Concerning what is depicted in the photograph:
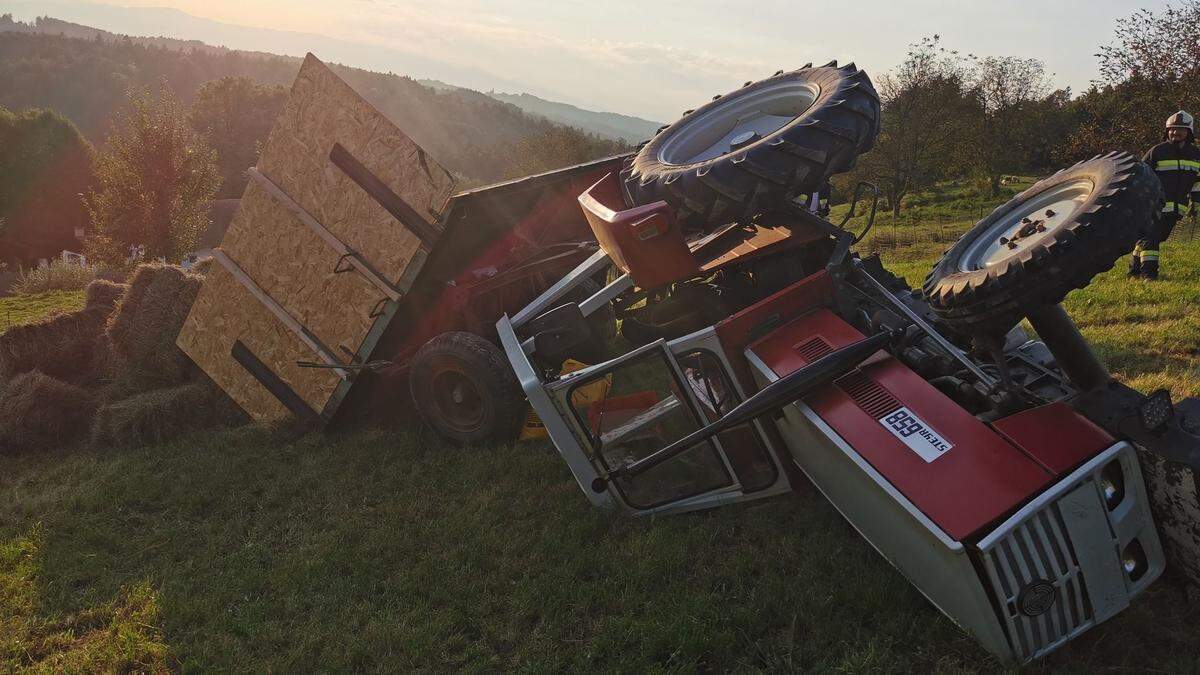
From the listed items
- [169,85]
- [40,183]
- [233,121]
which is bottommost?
[40,183]

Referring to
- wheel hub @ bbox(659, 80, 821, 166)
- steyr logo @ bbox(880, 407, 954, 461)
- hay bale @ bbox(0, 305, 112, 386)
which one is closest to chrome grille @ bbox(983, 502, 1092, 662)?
steyr logo @ bbox(880, 407, 954, 461)

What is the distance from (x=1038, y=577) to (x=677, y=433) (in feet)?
6.11

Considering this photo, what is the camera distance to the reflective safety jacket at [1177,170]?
7816 mm

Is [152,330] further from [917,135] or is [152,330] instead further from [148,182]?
[917,135]

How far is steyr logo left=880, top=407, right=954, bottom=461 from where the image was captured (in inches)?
130

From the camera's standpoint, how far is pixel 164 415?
23.5ft

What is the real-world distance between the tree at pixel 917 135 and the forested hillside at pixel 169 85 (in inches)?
1735

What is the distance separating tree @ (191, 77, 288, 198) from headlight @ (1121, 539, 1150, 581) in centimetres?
6343

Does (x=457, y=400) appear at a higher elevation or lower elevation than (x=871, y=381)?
higher

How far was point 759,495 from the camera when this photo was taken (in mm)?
4320

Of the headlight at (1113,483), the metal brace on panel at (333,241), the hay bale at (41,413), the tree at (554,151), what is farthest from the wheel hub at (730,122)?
the tree at (554,151)

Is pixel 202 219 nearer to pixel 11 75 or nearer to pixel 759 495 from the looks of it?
pixel 759 495

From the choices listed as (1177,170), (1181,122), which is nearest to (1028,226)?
(1177,170)

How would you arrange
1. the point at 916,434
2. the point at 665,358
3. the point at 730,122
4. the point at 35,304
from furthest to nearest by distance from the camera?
the point at 35,304
the point at 730,122
the point at 665,358
the point at 916,434
